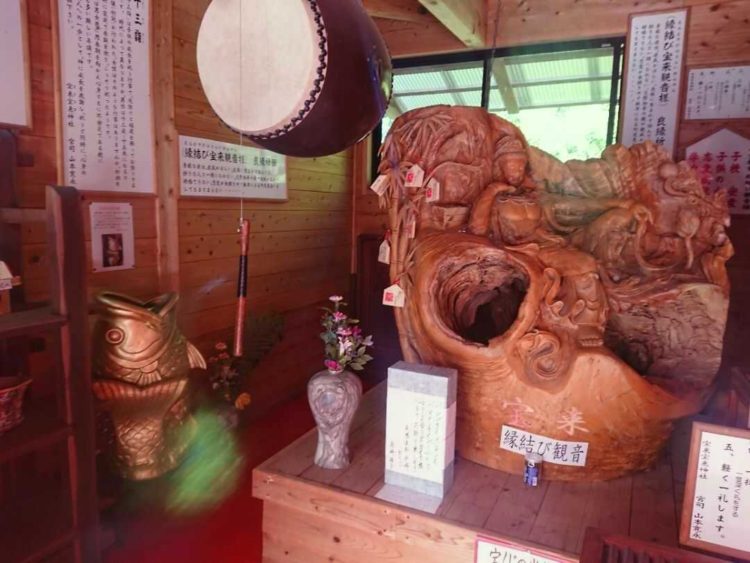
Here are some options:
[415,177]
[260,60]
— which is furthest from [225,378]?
[260,60]

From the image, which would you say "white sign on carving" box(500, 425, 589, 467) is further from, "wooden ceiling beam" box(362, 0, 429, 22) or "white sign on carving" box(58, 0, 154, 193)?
"wooden ceiling beam" box(362, 0, 429, 22)

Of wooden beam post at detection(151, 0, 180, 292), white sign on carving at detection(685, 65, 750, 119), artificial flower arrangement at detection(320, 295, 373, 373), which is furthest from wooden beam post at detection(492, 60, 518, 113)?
artificial flower arrangement at detection(320, 295, 373, 373)

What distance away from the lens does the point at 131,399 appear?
224 cm

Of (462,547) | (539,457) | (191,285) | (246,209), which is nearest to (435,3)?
(246,209)

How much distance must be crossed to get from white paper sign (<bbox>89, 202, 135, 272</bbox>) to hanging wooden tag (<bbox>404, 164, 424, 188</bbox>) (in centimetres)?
132

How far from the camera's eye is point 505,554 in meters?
1.62

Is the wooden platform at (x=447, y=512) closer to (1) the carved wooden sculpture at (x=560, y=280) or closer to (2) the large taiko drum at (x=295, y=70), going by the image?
(1) the carved wooden sculpture at (x=560, y=280)

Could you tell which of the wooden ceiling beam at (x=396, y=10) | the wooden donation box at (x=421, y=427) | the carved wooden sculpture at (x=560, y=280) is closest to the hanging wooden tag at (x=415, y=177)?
the carved wooden sculpture at (x=560, y=280)

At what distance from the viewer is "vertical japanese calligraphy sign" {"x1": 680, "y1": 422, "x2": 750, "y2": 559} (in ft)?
4.80

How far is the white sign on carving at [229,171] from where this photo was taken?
282 cm

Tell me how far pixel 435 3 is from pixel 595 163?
4.50 feet

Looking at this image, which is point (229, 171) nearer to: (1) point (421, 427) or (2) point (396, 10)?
(2) point (396, 10)

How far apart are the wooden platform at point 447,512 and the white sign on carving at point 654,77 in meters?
2.01

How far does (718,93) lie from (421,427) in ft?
8.90
